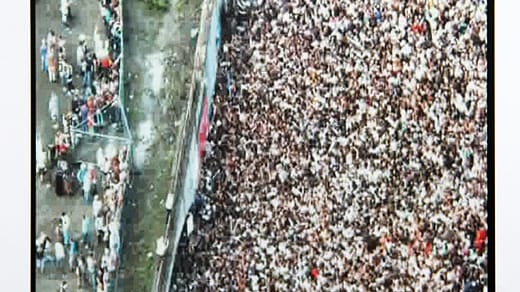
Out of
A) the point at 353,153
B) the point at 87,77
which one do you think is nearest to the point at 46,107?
the point at 87,77

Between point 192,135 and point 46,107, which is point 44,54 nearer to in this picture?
point 46,107

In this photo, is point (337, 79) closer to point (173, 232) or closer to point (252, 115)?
point (252, 115)

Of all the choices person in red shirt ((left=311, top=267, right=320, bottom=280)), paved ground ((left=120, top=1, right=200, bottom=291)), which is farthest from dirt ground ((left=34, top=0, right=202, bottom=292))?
person in red shirt ((left=311, top=267, right=320, bottom=280))

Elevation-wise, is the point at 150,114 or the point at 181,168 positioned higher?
the point at 150,114

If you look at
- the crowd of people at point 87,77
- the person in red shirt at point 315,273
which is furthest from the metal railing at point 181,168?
the person in red shirt at point 315,273

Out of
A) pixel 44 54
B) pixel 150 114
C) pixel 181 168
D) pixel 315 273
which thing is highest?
pixel 44 54
